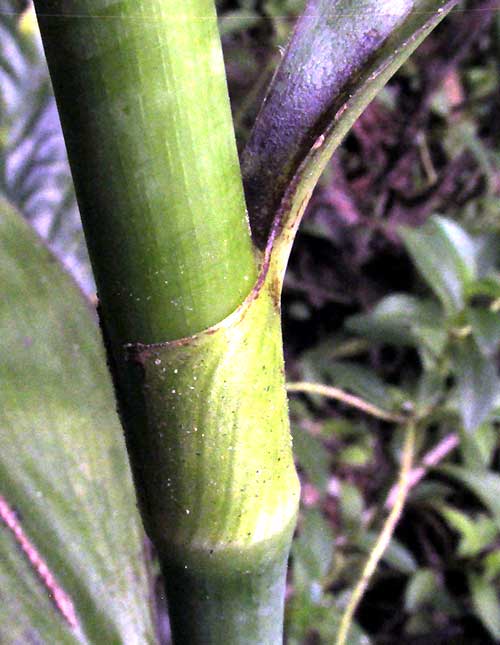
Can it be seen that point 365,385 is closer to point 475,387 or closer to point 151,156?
point 475,387

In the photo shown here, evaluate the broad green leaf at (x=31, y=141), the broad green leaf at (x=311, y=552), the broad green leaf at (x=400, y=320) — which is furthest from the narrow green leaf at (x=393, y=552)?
the broad green leaf at (x=31, y=141)

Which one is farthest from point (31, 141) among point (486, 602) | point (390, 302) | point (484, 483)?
point (486, 602)

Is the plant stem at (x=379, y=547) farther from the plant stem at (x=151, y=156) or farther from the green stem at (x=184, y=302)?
the plant stem at (x=151, y=156)

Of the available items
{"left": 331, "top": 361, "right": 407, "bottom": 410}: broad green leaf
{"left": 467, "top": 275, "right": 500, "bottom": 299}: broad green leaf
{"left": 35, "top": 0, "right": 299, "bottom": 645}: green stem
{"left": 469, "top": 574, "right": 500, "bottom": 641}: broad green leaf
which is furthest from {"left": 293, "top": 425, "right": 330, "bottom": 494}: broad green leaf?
{"left": 35, "top": 0, "right": 299, "bottom": 645}: green stem

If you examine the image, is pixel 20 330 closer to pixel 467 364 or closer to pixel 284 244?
pixel 284 244

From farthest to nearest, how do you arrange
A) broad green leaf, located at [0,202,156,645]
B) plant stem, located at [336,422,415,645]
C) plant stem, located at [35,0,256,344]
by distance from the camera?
plant stem, located at [336,422,415,645] → broad green leaf, located at [0,202,156,645] → plant stem, located at [35,0,256,344]

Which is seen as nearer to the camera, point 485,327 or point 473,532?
point 485,327

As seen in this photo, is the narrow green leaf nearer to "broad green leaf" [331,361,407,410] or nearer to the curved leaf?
"broad green leaf" [331,361,407,410]
